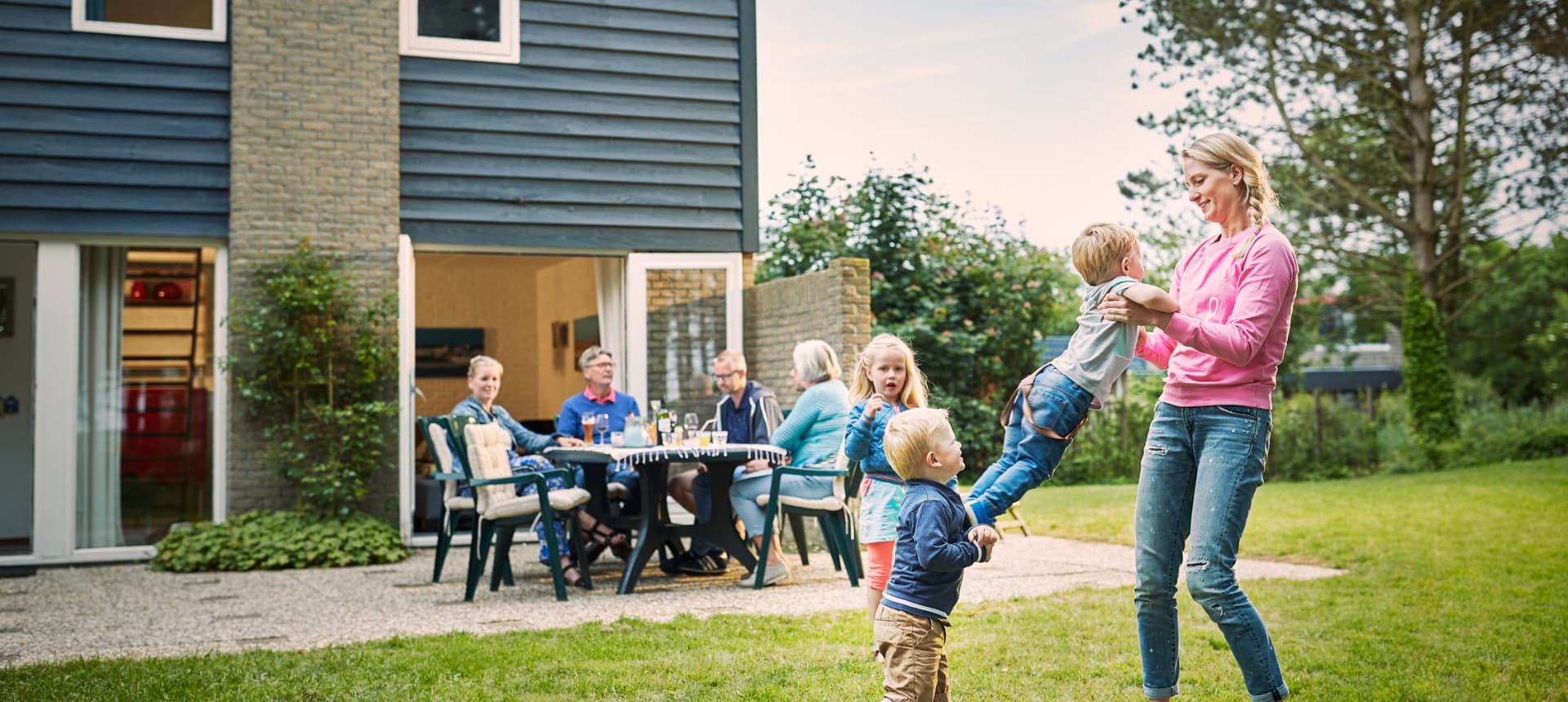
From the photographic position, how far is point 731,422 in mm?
6879

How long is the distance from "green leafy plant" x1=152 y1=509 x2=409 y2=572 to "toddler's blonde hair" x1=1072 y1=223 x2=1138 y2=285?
592 cm

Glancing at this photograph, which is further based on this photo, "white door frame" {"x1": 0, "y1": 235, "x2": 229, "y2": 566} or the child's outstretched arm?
"white door frame" {"x1": 0, "y1": 235, "x2": 229, "y2": 566}

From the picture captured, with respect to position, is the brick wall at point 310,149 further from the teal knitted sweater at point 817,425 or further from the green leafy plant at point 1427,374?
the green leafy plant at point 1427,374

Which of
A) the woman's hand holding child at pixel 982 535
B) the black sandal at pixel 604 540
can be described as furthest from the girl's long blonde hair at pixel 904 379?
the black sandal at pixel 604 540

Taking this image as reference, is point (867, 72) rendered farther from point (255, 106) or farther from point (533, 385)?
point (255, 106)

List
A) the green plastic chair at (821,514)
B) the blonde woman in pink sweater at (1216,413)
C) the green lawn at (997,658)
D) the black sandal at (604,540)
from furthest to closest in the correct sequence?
the black sandal at (604,540)
the green plastic chair at (821,514)
the green lawn at (997,658)
the blonde woman in pink sweater at (1216,413)

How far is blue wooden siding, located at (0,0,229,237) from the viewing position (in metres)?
7.56

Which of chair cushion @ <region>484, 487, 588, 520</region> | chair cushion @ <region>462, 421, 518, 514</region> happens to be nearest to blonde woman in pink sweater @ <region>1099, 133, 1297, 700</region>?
chair cushion @ <region>484, 487, 588, 520</region>

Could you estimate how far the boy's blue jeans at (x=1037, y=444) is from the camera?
104 inches

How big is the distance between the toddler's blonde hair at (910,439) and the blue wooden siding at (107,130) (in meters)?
6.39

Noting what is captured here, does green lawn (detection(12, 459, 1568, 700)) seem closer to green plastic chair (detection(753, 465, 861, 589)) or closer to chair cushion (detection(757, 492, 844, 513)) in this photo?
green plastic chair (detection(753, 465, 861, 589))

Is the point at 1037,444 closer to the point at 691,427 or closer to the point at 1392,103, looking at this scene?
the point at 691,427

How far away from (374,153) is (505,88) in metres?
0.98

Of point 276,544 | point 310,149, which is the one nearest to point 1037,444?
point 276,544
